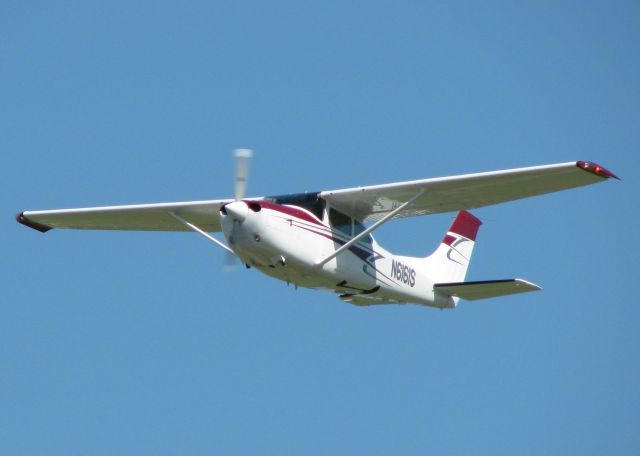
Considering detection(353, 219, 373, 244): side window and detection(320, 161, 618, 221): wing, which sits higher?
detection(320, 161, 618, 221): wing

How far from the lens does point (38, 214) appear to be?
24.3 meters

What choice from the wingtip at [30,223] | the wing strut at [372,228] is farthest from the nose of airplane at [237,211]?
the wingtip at [30,223]

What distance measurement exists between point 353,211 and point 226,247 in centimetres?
243

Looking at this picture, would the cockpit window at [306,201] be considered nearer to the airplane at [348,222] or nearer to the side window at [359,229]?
the airplane at [348,222]

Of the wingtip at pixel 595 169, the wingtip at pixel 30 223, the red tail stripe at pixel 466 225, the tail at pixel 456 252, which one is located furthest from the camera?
the red tail stripe at pixel 466 225

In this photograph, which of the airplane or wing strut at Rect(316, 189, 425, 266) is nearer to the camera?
the airplane

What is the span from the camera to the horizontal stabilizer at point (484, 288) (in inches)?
839

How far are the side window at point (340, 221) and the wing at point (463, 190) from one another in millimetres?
112

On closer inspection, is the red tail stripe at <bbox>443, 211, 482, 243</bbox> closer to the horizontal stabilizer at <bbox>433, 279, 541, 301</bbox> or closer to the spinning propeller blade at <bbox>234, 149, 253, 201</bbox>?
the horizontal stabilizer at <bbox>433, 279, 541, 301</bbox>

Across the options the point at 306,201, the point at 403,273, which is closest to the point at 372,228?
the point at 306,201

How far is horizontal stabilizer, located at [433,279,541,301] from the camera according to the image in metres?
21.3

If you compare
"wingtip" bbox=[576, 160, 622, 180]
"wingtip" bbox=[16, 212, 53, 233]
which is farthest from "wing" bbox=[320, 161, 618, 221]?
"wingtip" bbox=[16, 212, 53, 233]

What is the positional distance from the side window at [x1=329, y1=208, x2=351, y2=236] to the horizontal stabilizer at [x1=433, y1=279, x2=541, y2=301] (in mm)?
2556

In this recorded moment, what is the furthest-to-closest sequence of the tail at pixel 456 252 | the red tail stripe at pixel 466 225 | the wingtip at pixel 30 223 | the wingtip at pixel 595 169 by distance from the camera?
the red tail stripe at pixel 466 225, the wingtip at pixel 30 223, the tail at pixel 456 252, the wingtip at pixel 595 169
